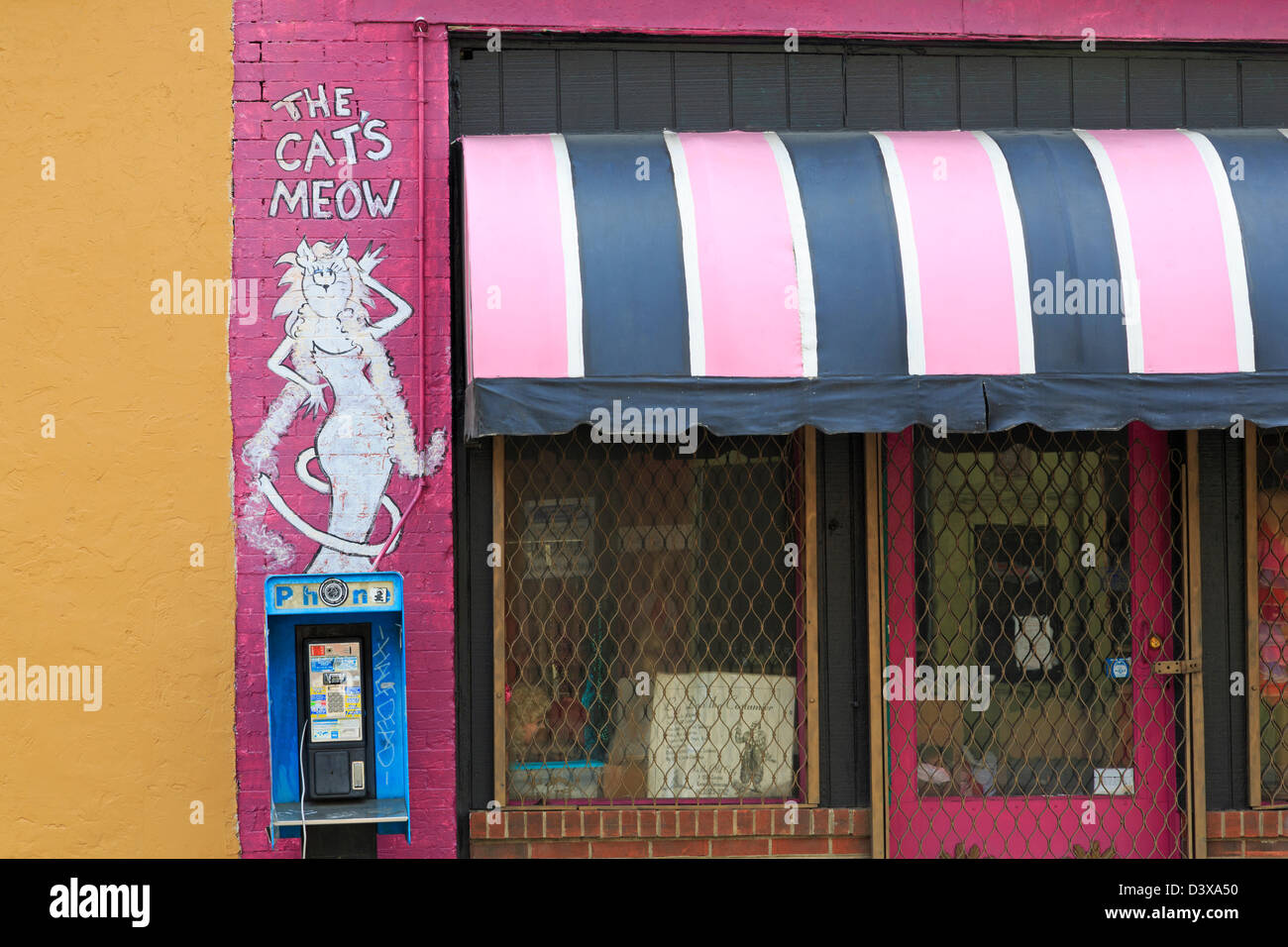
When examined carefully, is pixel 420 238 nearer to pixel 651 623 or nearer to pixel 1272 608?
pixel 651 623

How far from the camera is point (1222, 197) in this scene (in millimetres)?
5859

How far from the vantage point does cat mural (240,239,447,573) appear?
608cm

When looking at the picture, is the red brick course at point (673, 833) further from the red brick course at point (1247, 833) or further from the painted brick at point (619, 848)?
the red brick course at point (1247, 833)

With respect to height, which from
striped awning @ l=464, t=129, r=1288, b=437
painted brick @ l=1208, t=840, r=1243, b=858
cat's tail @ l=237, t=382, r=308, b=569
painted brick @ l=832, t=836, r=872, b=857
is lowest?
painted brick @ l=1208, t=840, r=1243, b=858

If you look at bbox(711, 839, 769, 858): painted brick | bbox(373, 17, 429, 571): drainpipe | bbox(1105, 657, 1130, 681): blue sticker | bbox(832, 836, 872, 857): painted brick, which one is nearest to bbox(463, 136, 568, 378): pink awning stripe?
bbox(373, 17, 429, 571): drainpipe

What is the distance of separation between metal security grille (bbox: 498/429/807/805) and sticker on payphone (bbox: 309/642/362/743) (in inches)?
35.9

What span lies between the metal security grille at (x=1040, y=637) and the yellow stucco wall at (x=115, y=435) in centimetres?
336

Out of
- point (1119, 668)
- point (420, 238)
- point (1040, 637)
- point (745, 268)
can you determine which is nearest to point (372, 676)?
point (420, 238)

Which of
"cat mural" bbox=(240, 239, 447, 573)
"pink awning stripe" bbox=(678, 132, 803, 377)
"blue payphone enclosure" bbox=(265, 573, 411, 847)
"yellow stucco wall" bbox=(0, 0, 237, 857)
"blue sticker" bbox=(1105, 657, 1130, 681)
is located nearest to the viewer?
"blue payphone enclosure" bbox=(265, 573, 411, 847)

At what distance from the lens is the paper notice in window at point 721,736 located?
632 centimetres

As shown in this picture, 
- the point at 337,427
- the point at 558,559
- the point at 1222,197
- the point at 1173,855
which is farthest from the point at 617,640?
the point at 1222,197

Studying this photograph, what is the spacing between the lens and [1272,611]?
6492 millimetres

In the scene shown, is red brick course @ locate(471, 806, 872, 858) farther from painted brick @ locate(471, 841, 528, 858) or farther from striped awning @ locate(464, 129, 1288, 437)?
striped awning @ locate(464, 129, 1288, 437)

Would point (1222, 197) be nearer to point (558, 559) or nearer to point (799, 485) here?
point (799, 485)
